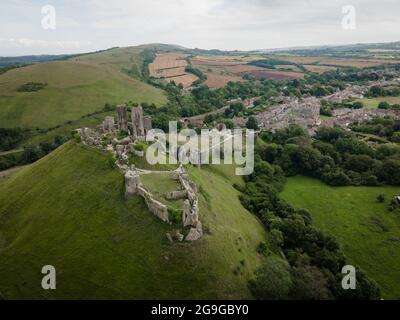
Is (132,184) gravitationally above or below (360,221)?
above

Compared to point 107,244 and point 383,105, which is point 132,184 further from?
point 383,105

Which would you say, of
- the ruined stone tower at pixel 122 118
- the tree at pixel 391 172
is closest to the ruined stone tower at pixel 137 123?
the ruined stone tower at pixel 122 118

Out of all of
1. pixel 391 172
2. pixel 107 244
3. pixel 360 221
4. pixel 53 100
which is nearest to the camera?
pixel 107 244

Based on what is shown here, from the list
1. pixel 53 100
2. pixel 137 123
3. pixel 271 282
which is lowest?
pixel 271 282

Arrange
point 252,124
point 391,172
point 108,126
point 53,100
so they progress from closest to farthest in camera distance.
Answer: point 108,126 → point 391,172 → point 252,124 → point 53,100

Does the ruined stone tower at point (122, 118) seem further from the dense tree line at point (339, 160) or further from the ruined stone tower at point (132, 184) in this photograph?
the dense tree line at point (339, 160)

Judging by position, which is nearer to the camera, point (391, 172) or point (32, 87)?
point (391, 172)

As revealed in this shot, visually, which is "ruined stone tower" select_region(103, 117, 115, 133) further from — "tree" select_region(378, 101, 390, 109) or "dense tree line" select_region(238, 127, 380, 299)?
"tree" select_region(378, 101, 390, 109)

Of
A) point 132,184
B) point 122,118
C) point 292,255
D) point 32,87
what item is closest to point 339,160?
point 292,255
